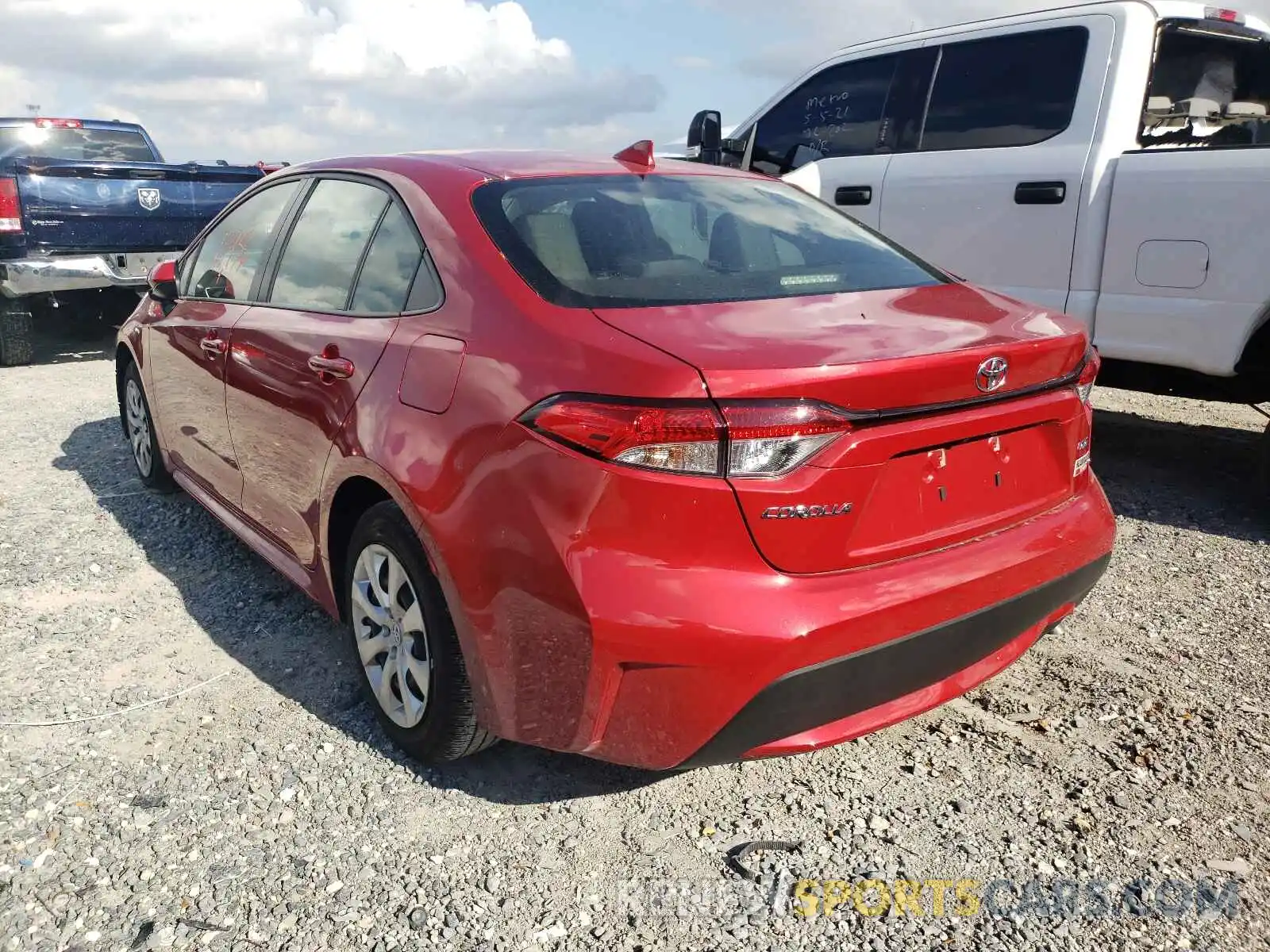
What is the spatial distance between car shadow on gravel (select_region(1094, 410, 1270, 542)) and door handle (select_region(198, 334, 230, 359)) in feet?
12.3

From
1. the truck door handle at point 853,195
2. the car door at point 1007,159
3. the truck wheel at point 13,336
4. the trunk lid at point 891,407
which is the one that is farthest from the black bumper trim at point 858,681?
the truck wheel at point 13,336

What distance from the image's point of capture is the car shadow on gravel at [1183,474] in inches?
178

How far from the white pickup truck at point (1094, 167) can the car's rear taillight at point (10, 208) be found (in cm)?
531

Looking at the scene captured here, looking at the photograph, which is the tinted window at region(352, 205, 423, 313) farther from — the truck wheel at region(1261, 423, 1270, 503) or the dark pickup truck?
the dark pickup truck

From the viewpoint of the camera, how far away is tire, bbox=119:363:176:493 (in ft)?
15.7

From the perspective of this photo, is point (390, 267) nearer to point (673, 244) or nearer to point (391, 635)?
point (673, 244)

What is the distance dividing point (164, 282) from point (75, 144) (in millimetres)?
7835

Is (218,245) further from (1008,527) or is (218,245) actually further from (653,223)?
(1008,527)

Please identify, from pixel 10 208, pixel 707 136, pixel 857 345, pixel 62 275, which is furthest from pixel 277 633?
pixel 10 208

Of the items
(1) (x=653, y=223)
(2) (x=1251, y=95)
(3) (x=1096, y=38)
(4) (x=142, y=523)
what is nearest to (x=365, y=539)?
(1) (x=653, y=223)

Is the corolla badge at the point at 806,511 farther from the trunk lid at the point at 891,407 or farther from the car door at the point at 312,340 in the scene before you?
the car door at the point at 312,340

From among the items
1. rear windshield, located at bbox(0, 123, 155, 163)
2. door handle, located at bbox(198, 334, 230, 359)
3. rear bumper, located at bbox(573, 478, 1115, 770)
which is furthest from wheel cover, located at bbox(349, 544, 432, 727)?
rear windshield, located at bbox(0, 123, 155, 163)

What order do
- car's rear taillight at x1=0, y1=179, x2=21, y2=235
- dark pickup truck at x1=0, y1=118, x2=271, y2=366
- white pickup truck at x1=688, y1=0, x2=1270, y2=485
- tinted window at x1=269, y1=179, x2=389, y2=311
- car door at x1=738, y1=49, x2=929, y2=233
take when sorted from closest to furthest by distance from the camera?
tinted window at x1=269, y1=179, x2=389, y2=311 < white pickup truck at x1=688, y1=0, x2=1270, y2=485 < car door at x1=738, y1=49, x2=929, y2=233 < car's rear taillight at x1=0, y1=179, x2=21, y2=235 < dark pickup truck at x1=0, y1=118, x2=271, y2=366

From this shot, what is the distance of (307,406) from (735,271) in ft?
4.13
